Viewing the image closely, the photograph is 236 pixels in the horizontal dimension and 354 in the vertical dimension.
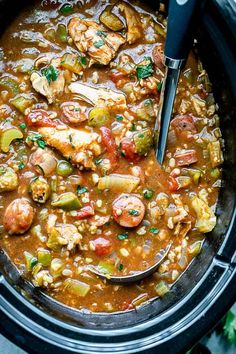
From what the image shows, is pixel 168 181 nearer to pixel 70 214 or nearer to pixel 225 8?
pixel 70 214

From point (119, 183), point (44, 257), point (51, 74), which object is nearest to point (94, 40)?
point (51, 74)

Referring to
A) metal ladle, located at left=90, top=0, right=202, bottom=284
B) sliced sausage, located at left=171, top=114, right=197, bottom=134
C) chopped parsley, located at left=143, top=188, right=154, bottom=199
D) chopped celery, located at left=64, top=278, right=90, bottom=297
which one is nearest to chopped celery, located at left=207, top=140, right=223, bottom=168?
sliced sausage, located at left=171, top=114, right=197, bottom=134

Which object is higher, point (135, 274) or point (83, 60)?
point (83, 60)

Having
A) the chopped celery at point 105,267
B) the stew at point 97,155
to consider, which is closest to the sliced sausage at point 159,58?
the stew at point 97,155

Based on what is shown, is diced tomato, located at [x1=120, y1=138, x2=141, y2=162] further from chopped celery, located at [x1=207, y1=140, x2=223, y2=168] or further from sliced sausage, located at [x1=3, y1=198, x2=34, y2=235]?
sliced sausage, located at [x1=3, y1=198, x2=34, y2=235]

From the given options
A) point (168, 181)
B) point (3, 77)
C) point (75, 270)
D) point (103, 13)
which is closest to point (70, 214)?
point (75, 270)

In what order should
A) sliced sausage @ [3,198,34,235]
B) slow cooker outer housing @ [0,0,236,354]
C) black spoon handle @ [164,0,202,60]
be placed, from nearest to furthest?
1. black spoon handle @ [164,0,202,60]
2. slow cooker outer housing @ [0,0,236,354]
3. sliced sausage @ [3,198,34,235]

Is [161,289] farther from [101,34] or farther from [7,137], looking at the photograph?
[101,34]
